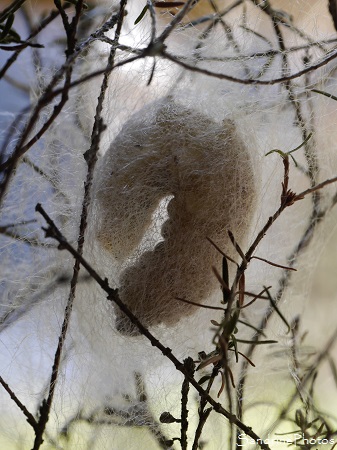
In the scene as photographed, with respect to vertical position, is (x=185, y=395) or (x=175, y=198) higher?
(x=175, y=198)

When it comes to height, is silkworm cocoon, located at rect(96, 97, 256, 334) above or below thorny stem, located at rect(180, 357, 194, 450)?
above

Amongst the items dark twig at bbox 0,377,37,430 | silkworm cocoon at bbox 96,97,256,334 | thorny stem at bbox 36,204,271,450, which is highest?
silkworm cocoon at bbox 96,97,256,334

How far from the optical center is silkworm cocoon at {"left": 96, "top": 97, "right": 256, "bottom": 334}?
331mm

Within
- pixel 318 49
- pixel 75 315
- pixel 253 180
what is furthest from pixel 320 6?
pixel 75 315

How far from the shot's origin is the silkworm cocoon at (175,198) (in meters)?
0.33

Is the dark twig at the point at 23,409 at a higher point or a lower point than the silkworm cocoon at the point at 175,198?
lower

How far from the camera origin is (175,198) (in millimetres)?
334

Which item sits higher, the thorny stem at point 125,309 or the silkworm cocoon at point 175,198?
the silkworm cocoon at point 175,198

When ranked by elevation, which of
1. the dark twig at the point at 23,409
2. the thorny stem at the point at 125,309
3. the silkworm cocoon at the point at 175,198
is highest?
the silkworm cocoon at the point at 175,198

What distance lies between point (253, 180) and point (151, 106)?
8 centimetres

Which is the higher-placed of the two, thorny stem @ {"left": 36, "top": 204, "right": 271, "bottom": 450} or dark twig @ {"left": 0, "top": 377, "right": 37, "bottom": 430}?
thorny stem @ {"left": 36, "top": 204, "right": 271, "bottom": 450}

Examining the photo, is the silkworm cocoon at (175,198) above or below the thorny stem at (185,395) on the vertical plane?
above

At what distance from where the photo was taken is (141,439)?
0.40m

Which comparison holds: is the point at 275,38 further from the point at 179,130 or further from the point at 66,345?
the point at 66,345
